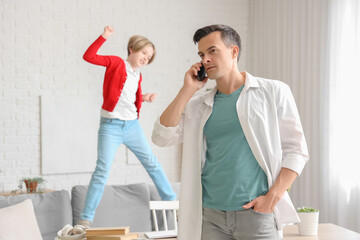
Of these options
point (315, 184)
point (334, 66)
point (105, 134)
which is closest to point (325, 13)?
point (334, 66)

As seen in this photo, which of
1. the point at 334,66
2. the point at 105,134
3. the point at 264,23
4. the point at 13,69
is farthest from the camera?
the point at 264,23

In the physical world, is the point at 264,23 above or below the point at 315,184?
above

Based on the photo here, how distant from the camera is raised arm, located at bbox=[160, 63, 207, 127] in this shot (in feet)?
6.63

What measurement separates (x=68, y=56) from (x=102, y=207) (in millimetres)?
2942

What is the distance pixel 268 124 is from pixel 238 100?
A: 15cm

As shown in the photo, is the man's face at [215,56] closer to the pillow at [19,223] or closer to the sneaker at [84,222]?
the pillow at [19,223]

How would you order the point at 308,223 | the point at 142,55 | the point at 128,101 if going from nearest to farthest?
the point at 308,223
the point at 142,55
the point at 128,101

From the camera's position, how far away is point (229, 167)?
189cm

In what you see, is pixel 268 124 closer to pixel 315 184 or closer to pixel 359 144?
pixel 359 144

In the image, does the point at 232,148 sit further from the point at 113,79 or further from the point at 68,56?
the point at 68,56

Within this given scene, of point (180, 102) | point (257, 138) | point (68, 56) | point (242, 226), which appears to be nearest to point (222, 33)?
point (180, 102)

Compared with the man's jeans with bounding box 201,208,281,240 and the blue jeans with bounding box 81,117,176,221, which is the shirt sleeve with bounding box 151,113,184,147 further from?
the blue jeans with bounding box 81,117,176,221

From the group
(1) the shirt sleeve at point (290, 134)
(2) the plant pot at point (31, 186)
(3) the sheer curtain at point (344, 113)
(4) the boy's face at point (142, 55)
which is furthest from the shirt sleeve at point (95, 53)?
(3) the sheer curtain at point (344, 113)

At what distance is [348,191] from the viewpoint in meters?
4.93
